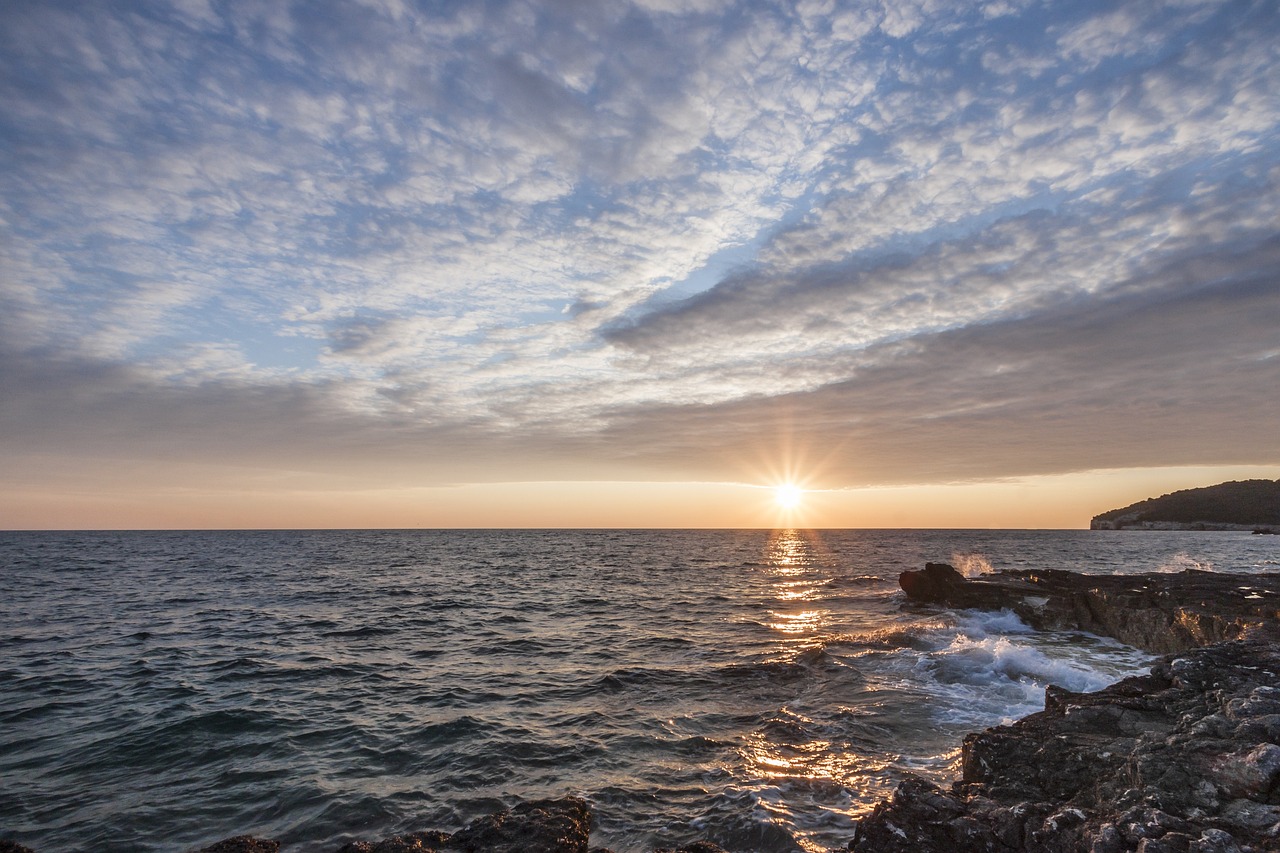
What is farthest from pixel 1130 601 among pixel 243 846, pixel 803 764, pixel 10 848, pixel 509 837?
pixel 10 848

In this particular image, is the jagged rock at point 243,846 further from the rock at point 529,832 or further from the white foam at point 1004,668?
the white foam at point 1004,668

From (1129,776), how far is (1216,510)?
209 m

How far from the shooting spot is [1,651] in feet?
74.4

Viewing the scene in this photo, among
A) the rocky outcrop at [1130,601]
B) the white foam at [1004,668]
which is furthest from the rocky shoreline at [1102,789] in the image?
the rocky outcrop at [1130,601]

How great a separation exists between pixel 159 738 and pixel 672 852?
1348 centimetres

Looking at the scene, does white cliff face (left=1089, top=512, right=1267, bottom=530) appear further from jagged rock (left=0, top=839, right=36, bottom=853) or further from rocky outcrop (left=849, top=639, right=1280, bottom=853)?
jagged rock (left=0, top=839, right=36, bottom=853)

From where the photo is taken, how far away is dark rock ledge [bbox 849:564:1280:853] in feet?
20.0

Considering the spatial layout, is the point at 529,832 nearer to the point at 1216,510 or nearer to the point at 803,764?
the point at 803,764

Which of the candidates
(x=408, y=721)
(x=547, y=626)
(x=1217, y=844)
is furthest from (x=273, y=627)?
(x=1217, y=844)

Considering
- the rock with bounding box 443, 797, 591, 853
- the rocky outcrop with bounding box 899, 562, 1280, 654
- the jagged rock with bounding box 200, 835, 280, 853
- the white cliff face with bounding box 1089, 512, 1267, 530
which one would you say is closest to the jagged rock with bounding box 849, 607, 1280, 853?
the rock with bounding box 443, 797, 591, 853

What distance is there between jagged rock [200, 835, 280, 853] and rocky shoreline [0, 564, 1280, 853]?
2 cm

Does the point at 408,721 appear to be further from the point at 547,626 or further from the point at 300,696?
the point at 547,626

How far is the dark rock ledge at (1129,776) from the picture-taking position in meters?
6.09

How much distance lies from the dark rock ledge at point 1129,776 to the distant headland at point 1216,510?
181579mm
